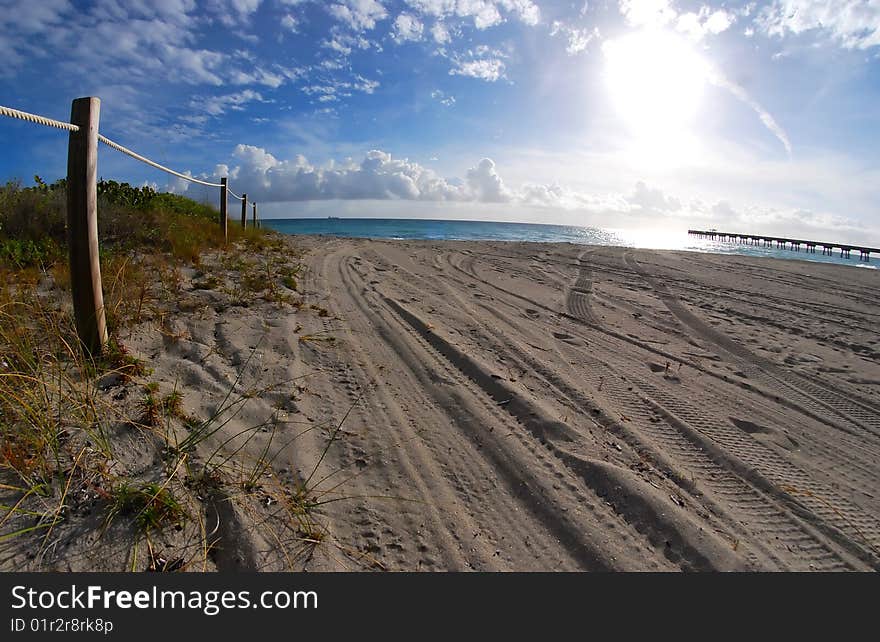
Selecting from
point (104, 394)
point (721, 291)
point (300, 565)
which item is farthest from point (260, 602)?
point (721, 291)

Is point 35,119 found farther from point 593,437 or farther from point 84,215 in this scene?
point 593,437

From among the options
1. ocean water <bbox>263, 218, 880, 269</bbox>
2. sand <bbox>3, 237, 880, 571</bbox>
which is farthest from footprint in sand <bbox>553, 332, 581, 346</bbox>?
ocean water <bbox>263, 218, 880, 269</bbox>

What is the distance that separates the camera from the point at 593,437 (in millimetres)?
2781

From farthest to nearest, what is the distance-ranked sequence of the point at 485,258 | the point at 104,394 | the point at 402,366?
the point at 485,258
the point at 402,366
the point at 104,394

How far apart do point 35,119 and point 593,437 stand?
3549 millimetres

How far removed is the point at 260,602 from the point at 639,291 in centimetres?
830

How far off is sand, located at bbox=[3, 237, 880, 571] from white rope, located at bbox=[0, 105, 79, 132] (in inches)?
55.9

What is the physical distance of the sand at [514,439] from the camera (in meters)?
1.86

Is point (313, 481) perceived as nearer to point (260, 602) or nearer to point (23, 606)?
point (260, 602)

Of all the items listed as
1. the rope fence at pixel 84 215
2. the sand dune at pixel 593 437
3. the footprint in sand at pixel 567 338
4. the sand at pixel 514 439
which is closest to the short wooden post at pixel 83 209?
the rope fence at pixel 84 215

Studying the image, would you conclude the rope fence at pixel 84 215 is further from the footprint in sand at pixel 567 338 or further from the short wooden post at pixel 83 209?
the footprint in sand at pixel 567 338

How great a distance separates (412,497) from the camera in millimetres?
2094

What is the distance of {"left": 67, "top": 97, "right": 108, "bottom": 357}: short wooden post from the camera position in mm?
2436

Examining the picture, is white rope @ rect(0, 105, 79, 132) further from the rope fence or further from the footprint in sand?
the footprint in sand
